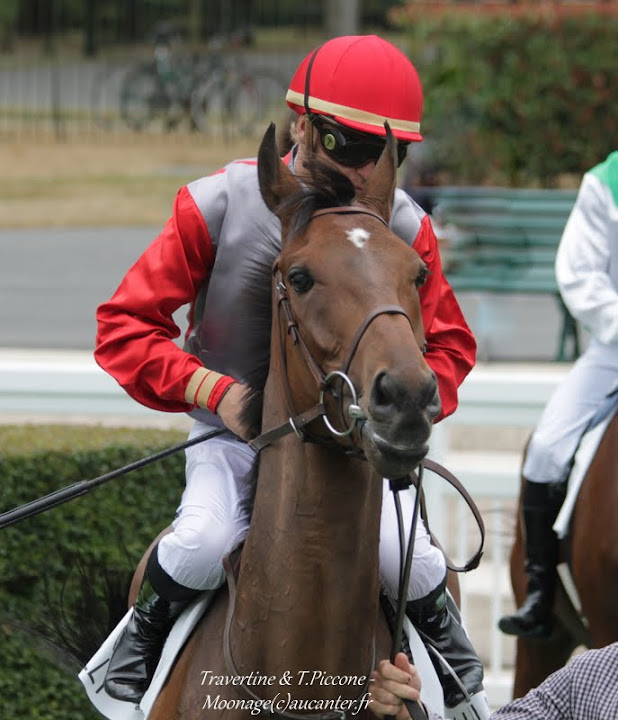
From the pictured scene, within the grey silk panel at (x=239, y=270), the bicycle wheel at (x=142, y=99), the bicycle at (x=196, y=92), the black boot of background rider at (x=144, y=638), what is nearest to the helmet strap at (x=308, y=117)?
the grey silk panel at (x=239, y=270)

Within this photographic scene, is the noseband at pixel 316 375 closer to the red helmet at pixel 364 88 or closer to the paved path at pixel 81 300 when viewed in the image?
the red helmet at pixel 364 88

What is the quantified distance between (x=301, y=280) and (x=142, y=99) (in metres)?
20.6

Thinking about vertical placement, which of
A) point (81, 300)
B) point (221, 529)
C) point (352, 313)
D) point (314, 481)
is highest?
point (352, 313)

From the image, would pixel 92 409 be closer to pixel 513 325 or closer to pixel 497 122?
pixel 513 325

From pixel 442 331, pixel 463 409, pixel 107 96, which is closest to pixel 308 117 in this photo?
pixel 442 331

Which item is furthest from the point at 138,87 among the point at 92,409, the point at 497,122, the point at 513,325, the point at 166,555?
the point at 166,555

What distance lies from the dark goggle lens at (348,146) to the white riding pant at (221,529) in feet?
2.53

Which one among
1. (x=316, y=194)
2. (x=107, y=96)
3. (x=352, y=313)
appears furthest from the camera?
(x=107, y=96)

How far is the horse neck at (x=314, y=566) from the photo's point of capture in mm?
3102

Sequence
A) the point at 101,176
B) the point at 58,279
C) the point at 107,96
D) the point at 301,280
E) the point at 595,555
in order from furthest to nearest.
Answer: the point at 107,96 < the point at 101,176 < the point at 58,279 < the point at 595,555 < the point at 301,280

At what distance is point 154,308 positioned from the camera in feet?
11.6

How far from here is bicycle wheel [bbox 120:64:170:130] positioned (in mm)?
22403

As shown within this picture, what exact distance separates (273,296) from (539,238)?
9.64 m

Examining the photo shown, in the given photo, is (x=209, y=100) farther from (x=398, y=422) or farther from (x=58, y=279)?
(x=398, y=422)
